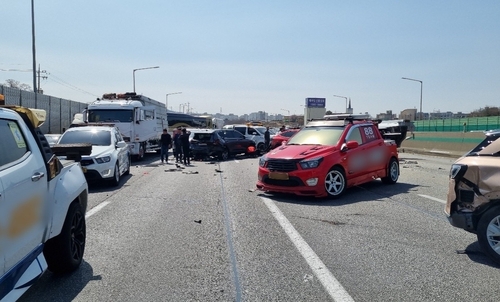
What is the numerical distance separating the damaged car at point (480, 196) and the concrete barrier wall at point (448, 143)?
20339mm

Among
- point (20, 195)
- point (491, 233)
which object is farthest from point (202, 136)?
point (20, 195)

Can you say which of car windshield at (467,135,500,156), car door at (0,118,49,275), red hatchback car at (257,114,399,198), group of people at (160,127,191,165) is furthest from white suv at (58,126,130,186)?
car windshield at (467,135,500,156)

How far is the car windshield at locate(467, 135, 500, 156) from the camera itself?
6016 millimetres

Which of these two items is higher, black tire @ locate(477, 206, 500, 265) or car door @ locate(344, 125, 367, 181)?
car door @ locate(344, 125, 367, 181)

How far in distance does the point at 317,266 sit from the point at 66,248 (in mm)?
2867

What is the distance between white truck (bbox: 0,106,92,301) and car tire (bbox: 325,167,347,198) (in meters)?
6.03

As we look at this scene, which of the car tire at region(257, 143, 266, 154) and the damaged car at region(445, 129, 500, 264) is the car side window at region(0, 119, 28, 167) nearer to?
the damaged car at region(445, 129, 500, 264)

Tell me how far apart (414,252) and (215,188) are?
24.6 ft

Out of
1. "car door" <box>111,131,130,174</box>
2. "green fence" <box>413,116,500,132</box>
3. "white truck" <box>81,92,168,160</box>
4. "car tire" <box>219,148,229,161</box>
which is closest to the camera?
"car door" <box>111,131,130,174</box>

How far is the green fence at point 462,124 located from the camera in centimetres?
4509

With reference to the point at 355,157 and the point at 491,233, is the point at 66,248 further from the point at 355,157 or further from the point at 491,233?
the point at 355,157

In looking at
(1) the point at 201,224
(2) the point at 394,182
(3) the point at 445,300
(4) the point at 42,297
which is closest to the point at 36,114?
(4) the point at 42,297

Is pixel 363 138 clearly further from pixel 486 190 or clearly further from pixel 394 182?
pixel 486 190

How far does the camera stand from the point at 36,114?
16.0 feet
